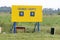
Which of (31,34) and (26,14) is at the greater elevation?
(26,14)

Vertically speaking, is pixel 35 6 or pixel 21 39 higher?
pixel 35 6

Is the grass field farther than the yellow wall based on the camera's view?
No

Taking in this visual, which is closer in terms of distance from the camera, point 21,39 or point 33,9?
point 21,39

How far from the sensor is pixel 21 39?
17.0 m

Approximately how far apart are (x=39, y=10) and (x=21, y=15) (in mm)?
1832

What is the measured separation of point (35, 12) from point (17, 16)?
1.86 m

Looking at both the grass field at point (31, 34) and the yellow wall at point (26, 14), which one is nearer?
the grass field at point (31, 34)

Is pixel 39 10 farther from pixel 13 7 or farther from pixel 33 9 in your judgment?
pixel 13 7

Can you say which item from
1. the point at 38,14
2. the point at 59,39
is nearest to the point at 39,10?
the point at 38,14

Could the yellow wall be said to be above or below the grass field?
above

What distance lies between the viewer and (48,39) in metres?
17.0

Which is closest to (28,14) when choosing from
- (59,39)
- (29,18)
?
(29,18)

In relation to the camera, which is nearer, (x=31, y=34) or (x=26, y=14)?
(x=31, y=34)

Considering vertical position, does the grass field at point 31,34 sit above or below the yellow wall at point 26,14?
Answer: below
